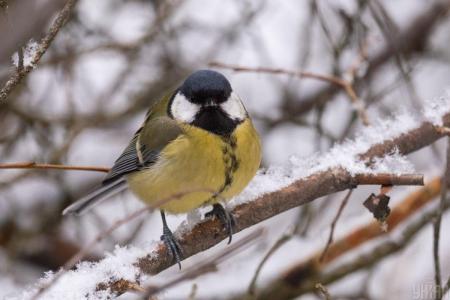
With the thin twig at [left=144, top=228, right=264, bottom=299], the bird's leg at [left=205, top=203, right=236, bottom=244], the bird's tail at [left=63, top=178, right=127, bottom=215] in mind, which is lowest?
the thin twig at [left=144, top=228, right=264, bottom=299]

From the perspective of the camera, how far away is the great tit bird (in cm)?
199

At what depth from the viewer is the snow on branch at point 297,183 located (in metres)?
1.60

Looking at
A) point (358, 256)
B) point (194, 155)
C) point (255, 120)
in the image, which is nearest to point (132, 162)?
point (194, 155)

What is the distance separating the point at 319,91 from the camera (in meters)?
3.38

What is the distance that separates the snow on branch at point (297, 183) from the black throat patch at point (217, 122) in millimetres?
173

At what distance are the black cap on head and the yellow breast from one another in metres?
0.10

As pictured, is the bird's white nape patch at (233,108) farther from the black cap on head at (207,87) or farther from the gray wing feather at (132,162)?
the gray wing feather at (132,162)

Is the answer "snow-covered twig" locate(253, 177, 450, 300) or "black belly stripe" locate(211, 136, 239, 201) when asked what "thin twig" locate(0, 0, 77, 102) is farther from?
"snow-covered twig" locate(253, 177, 450, 300)

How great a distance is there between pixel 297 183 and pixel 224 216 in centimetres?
22

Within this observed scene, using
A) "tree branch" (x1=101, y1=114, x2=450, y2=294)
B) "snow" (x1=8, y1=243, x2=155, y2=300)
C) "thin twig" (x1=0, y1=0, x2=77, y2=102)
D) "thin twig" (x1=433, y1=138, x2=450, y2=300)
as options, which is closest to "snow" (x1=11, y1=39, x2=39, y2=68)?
"thin twig" (x1=0, y1=0, x2=77, y2=102)

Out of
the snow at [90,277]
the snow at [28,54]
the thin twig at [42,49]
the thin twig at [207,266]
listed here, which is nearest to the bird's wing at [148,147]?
the snow at [90,277]

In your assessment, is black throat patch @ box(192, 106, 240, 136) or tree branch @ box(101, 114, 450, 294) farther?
black throat patch @ box(192, 106, 240, 136)

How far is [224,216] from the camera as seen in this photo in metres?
1.94

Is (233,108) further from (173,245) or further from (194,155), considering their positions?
(173,245)
